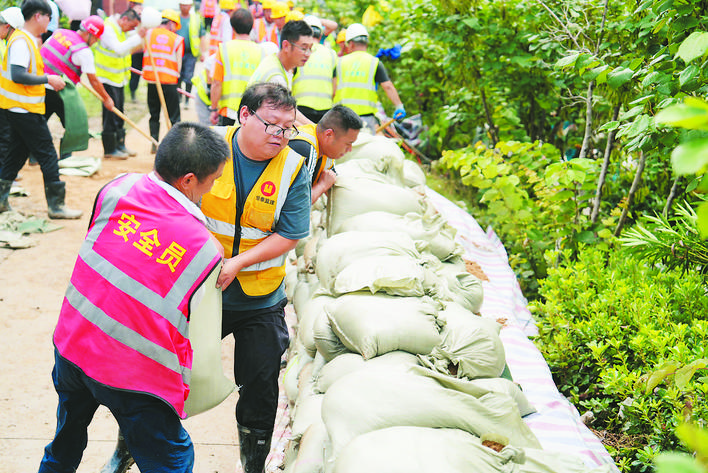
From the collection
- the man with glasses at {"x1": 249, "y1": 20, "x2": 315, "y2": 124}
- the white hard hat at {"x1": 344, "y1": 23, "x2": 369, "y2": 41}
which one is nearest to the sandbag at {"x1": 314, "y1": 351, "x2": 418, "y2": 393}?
the man with glasses at {"x1": 249, "y1": 20, "x2": 315, "y2": 124}

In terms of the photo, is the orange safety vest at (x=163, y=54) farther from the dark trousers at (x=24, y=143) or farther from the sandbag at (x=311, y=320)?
the sandbag at (x=311, y=320)

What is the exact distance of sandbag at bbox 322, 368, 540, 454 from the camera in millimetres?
1887

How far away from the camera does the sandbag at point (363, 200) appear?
142 inches

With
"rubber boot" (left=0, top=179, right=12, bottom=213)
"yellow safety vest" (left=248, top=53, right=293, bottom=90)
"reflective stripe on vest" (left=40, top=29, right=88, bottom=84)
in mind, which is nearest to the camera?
"yellow safety vest" (left=248, top=53, right=293, bottom=90)

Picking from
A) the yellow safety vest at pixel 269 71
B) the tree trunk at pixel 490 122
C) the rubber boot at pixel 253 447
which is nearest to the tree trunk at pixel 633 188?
the tree trunk at pixel 490 122

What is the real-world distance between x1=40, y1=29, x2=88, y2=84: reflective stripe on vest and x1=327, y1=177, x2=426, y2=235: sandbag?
293 centimetres

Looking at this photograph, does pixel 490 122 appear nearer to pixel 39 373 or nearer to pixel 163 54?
pixel 163 54

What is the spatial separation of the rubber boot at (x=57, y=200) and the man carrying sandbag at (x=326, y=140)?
2.93 meters

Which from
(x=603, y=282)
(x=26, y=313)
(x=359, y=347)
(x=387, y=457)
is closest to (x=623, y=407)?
(x=603, y=282)

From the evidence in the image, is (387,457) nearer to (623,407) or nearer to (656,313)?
(623,407)

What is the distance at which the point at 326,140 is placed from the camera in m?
2.90

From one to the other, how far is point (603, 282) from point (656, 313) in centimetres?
48

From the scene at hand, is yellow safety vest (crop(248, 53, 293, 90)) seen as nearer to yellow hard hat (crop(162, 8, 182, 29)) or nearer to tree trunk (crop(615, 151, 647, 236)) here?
tree trunk (crop(615, 151, 647, 236))

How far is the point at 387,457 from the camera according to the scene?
5.39 feet
